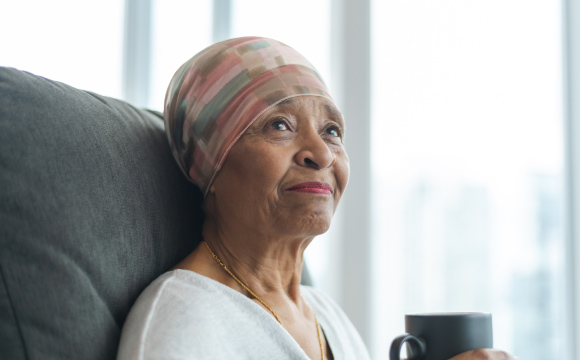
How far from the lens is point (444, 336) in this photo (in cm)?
89

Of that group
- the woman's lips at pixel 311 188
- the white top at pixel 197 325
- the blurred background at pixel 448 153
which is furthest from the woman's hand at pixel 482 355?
the blurred background at pixel 448 153

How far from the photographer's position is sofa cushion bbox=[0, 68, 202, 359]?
2.40 feet

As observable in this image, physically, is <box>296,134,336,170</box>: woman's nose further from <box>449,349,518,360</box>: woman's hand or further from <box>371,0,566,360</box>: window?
<box>371,0,566,360</box>: window

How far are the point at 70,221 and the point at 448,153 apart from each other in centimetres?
199

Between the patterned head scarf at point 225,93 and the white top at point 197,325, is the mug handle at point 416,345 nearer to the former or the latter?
the white top at point 197,325

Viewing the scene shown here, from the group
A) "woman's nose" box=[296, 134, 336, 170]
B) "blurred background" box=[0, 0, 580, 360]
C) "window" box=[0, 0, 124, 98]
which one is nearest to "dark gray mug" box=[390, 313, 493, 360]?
"woman's nose" box=[296, 134, 336, 170]

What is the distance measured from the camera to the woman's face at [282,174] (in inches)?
39.7

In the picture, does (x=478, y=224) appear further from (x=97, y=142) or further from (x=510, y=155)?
(x=97, y=142)

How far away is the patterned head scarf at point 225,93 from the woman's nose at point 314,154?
0.32 ft

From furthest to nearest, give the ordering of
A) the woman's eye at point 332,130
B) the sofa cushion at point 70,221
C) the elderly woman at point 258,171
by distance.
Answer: the woman's eye at point 332,130 → the elderly woman at point 258,171 → the sofa cushion at point 70,221

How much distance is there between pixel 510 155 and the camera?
7.98ft

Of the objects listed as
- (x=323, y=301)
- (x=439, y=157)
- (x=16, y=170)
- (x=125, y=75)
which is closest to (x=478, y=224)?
(x=439, y=157)

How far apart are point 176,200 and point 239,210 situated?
0.15 m

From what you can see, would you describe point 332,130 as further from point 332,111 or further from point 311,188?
point 311,188
